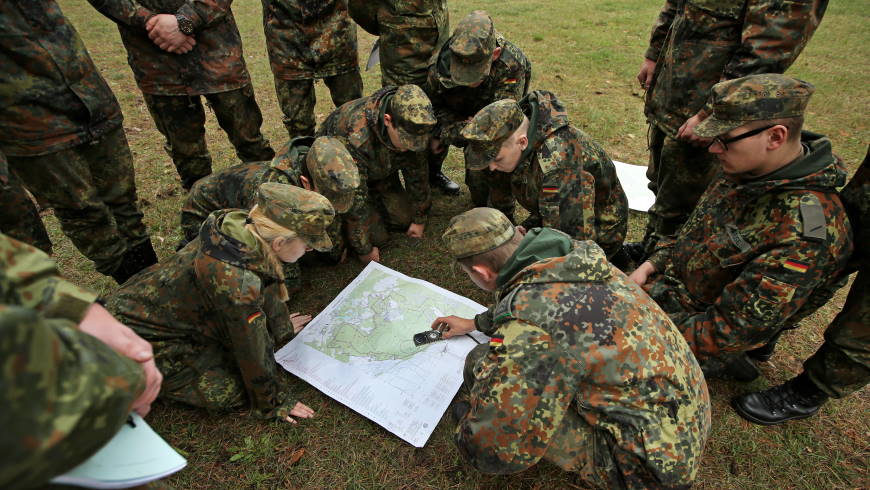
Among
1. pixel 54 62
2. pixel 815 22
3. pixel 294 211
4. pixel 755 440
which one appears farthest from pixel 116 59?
pixel 755 440

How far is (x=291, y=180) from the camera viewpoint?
2865 millimetres

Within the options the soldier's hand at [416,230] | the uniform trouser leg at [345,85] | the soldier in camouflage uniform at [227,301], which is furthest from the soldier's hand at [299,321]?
the uniform trouser leg at [345,85]

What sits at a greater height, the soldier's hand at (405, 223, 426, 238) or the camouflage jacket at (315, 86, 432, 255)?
the camouflage jacket at (315, 86, 432, 255)

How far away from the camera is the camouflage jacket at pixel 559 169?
2.77 metres

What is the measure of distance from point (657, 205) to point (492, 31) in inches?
76.3

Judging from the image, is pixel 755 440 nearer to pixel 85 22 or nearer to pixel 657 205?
pixel 657 205

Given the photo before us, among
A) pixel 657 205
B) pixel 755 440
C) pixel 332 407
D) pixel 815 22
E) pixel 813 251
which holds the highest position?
pixel 815 22

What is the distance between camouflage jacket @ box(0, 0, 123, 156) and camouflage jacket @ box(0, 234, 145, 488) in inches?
75.1

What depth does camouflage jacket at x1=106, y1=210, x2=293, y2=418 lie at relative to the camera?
2.04m

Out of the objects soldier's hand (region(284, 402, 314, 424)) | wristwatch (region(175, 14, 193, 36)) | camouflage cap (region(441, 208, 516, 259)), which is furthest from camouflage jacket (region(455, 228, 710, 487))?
wristwatch (region(175, 14, 193, 36))

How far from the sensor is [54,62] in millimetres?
2467

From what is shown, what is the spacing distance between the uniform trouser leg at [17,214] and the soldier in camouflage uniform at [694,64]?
391 cm

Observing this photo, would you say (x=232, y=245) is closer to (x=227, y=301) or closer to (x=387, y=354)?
(x=227, y=301)

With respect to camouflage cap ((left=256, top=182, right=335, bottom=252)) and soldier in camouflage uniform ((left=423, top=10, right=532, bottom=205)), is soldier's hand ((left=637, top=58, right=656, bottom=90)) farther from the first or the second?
camouflage cap ((left=256, top=182, right=335, bottom=252))
